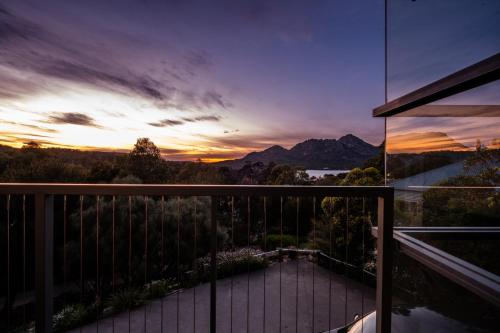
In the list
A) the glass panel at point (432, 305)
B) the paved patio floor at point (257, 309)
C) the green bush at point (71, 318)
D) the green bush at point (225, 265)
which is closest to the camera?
the glass panel at point (432, 305)

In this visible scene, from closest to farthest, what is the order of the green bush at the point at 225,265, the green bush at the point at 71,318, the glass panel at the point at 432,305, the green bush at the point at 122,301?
the glass panel at the point at 432,305 → the green bush at the point at 71,318 → the green bush at the point at 122,301 → the green bush at the point at 225,265

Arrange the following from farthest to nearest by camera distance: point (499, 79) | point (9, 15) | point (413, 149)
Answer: point (9, 15), point (413, 149), point (499, 79)

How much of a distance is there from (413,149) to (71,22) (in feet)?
19.9

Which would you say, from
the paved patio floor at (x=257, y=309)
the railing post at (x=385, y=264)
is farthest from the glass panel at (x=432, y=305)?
the paved patio floor at (x=257, y=309)

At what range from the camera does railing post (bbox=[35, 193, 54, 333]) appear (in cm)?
163

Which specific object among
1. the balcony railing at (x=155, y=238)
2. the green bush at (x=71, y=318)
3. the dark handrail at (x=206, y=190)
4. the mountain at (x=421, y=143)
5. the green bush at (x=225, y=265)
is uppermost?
the mountain at (x=421, y=143)

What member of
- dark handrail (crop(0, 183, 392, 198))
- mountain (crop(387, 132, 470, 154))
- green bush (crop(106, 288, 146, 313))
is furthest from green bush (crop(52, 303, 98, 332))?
mountain (crop(387, 132, 470, 154))

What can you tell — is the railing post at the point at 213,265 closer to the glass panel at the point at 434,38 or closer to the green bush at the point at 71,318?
the glass panel at the point at 434,38

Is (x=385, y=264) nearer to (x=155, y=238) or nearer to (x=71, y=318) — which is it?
(x=71, y=318)

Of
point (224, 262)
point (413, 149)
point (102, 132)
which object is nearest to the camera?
point (413, 149)

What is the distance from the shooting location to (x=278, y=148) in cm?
1234

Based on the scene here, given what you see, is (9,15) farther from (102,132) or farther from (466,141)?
(466,141)

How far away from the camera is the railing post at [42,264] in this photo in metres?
1.63

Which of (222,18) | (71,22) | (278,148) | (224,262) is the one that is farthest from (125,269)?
(278,148)
